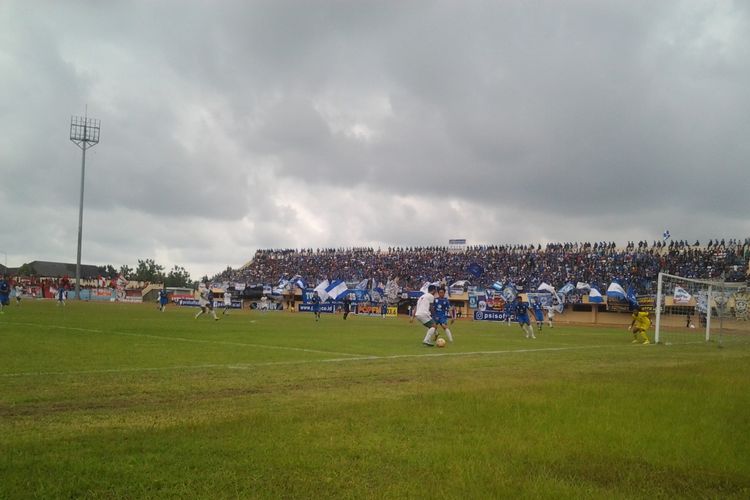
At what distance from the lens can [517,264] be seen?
7562 centimetres

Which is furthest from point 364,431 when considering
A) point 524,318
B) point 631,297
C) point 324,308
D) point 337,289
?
point 324,308

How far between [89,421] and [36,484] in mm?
2649

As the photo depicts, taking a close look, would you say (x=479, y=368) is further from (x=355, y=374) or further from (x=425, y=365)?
(x=355, y=374)

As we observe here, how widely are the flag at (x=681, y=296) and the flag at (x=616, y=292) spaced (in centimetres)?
2160

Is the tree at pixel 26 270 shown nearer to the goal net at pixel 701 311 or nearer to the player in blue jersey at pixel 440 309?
the goal net at pixel 701 311

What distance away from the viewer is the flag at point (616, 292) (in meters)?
58.2

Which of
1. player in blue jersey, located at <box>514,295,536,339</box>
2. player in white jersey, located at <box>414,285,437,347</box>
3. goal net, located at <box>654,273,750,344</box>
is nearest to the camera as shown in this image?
player in white jersey, located at <box>414,285,437,347</box>

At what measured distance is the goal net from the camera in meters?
29.2

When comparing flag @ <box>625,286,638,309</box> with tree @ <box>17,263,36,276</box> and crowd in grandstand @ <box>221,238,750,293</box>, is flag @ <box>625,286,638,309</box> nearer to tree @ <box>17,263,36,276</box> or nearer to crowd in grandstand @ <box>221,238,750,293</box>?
crowd in grandstand @ <box>221,238,750,293</box>

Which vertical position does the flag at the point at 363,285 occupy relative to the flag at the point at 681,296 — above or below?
below

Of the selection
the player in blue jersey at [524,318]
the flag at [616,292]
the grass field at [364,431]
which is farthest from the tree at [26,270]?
the grass field at [364,431]

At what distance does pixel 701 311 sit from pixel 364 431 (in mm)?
31282

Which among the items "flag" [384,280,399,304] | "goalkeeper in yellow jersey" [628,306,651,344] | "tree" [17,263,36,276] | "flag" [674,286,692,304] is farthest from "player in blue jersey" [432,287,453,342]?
"tree" [17,263,36,276]

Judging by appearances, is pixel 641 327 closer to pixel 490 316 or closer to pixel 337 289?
pixel 490 316
